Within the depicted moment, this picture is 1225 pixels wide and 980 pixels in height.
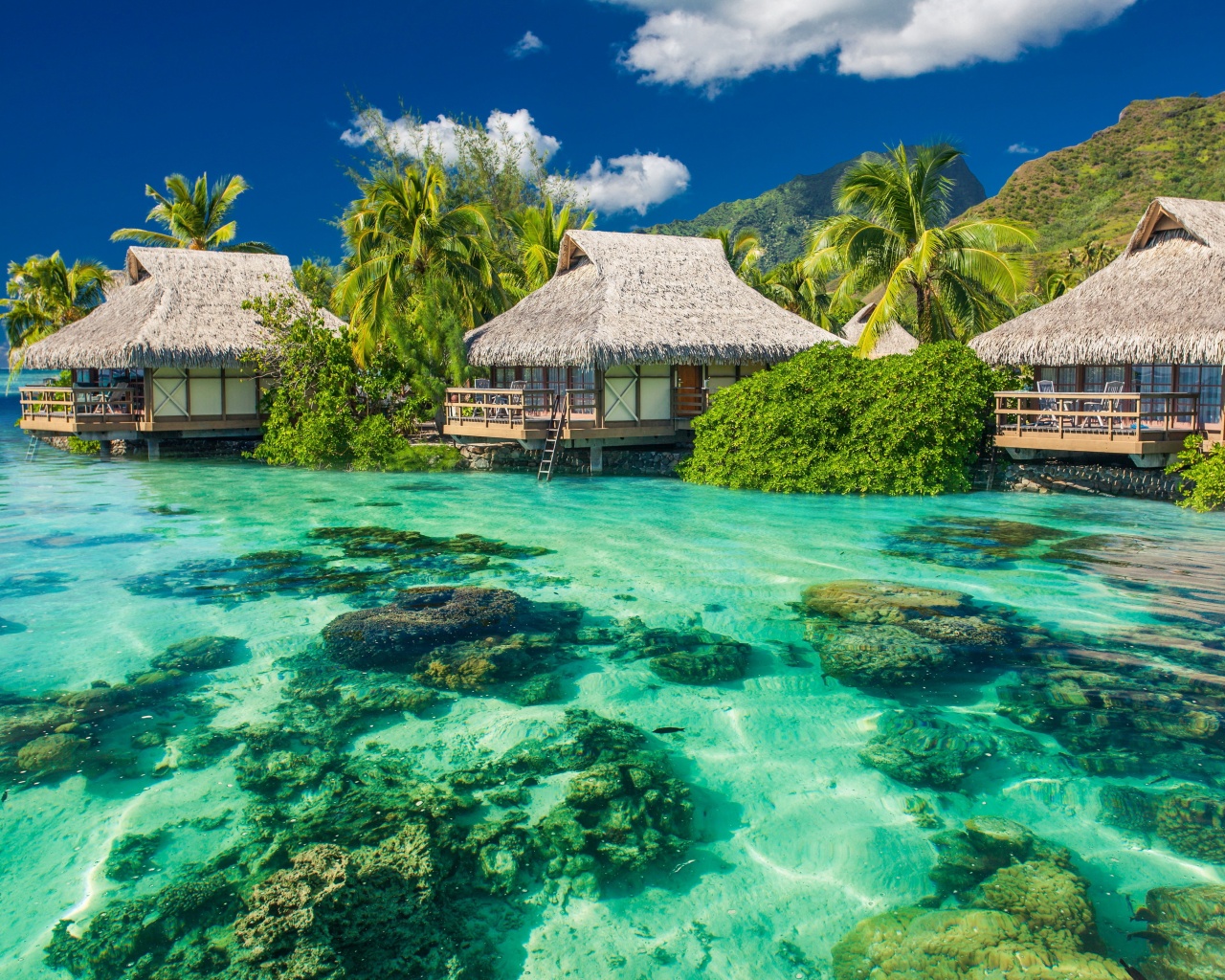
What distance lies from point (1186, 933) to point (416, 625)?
615 centimetres

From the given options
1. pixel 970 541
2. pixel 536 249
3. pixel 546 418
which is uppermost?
pixel 536 249

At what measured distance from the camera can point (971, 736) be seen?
245 inches

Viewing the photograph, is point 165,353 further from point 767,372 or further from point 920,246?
point 920,246

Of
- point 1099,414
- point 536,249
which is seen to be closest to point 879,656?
point 1099,414

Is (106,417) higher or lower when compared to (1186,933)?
higher

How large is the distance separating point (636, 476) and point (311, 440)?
25.6 feet

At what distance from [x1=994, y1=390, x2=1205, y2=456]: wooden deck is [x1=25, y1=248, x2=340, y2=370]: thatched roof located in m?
17.4

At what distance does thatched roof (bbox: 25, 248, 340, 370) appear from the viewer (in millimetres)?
22422

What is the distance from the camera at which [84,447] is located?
27.1 meters

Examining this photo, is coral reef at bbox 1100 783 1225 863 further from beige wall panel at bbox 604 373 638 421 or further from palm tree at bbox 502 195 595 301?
palm tree at bbox 502 195 595 301

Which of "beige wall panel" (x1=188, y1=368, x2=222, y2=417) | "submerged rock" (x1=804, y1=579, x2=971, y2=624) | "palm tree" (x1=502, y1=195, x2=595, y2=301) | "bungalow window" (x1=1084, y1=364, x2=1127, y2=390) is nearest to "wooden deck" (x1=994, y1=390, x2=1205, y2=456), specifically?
"bungalow window" (x1=1084, y1=364, x2=1127, y2=390)

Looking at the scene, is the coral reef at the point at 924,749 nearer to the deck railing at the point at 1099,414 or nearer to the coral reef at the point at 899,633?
the coral reef at the point at 899,633

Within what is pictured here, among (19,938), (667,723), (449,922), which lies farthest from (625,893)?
(19,938)

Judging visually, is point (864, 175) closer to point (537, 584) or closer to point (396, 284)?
point (396, 284)
